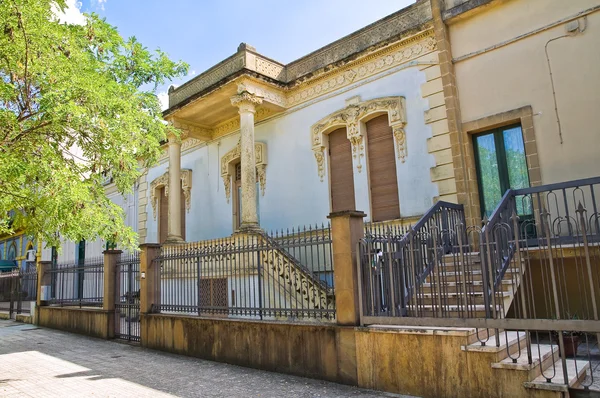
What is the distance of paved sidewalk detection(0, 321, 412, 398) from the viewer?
628 cm

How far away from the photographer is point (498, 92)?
9.77m

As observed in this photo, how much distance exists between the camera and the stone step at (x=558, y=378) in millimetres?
4652

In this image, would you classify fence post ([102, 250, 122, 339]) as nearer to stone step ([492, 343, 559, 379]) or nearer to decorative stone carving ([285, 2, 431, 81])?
decorative stone carving ([285, 2, 431, 81])

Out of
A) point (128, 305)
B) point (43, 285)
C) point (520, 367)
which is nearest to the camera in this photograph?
point (520, 367)

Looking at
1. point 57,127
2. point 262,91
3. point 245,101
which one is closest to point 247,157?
point 245,101

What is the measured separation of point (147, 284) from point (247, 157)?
14.7ft

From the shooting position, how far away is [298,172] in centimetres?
1384

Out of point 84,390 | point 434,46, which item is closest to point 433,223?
point 434,46

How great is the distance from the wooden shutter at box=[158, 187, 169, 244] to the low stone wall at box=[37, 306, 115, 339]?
5.32 metres

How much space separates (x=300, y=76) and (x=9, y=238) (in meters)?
25.5

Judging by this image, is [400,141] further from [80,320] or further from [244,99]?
[80,320]

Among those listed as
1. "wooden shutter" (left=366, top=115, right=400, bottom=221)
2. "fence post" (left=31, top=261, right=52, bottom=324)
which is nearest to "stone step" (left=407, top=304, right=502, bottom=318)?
"wooden shutter" (left=366, top=115, right=400, bottom=221)

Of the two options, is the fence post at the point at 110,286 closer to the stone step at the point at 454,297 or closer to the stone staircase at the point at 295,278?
the stone staircase at the point at 295,278

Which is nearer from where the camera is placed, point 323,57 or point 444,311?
point 444,311
